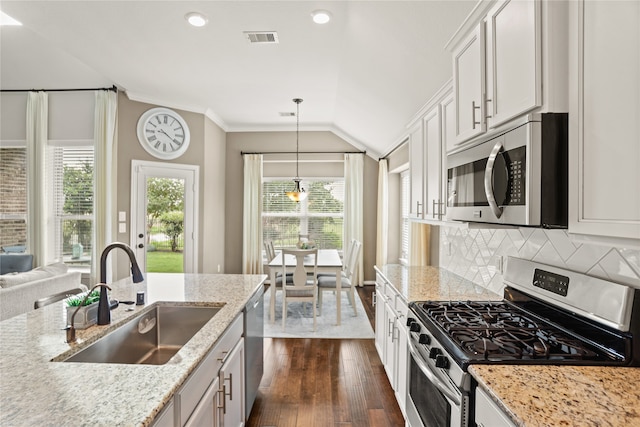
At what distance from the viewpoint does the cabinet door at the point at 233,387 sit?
1.57 metres

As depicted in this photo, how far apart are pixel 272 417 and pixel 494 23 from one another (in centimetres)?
260

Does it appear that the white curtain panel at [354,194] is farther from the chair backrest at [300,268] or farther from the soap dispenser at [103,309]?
the soap dispenser at [103,309]

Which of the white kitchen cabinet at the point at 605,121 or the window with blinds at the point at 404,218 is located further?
the window with blinds at the point at 404,218

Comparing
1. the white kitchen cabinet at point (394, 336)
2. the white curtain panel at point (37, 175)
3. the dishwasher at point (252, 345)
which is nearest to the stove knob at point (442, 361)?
the white kitchen cabinet at point (394, 336)

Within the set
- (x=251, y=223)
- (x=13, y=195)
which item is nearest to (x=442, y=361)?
(x=251, y=223)

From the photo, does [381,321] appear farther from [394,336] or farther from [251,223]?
[251,223]

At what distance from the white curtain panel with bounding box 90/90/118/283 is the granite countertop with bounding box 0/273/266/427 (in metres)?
3.00

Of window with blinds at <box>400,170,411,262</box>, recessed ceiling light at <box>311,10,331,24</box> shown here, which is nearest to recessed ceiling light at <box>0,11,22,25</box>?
recessed ceiling light at <box>311,10,331,24</box>

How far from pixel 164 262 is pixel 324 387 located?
10.4 feet

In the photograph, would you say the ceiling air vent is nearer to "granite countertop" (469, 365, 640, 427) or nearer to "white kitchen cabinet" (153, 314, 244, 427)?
"white kitchen cabinet" (153, 314, 244, 427)

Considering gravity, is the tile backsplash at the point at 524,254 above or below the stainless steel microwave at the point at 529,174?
Result: below

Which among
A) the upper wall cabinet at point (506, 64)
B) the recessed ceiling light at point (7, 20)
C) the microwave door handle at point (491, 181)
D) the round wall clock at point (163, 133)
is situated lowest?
the microwave door handle at point (491, 181)

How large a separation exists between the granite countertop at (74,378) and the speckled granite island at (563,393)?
3.14ft

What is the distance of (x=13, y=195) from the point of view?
15.5 feet
